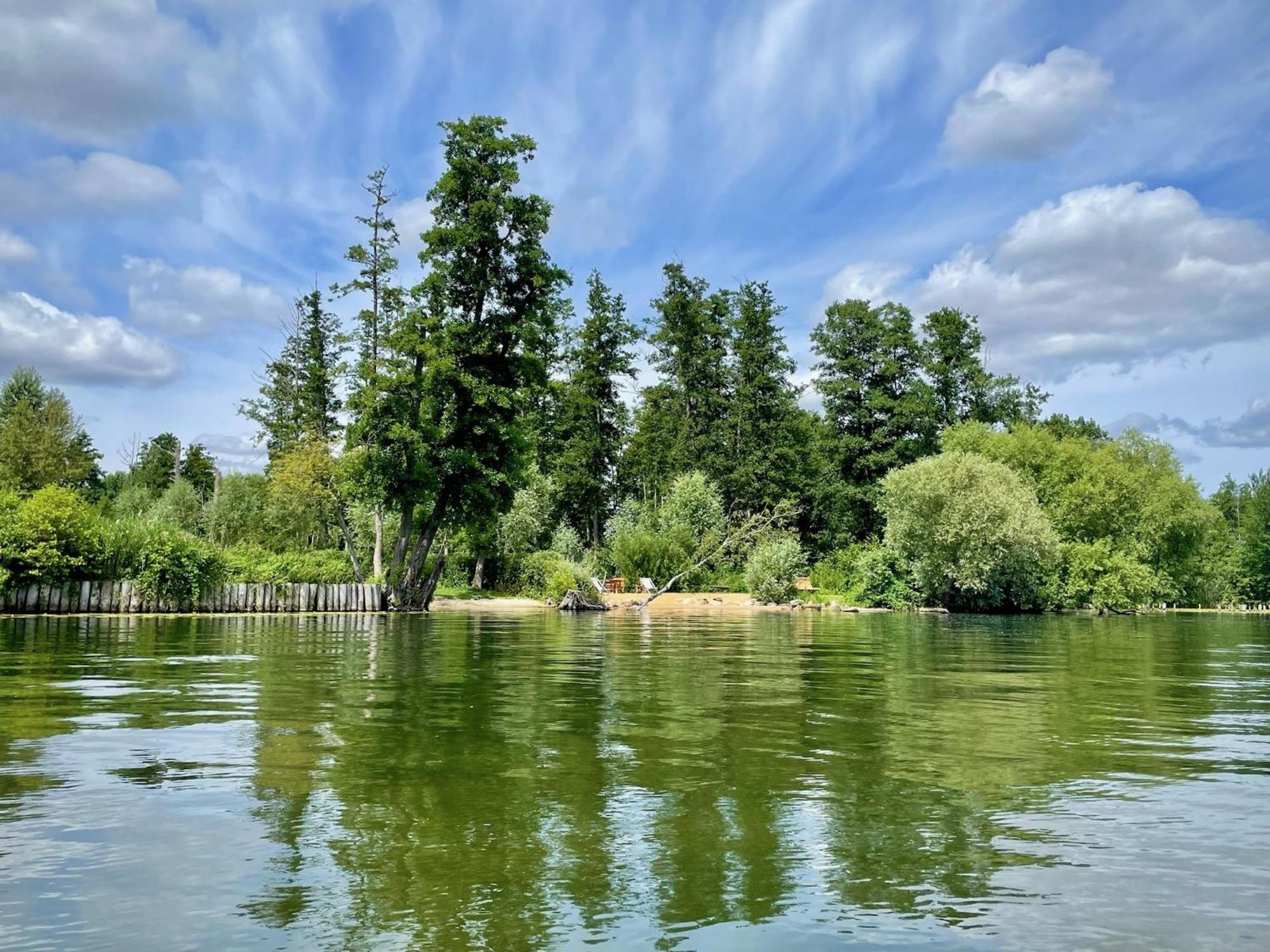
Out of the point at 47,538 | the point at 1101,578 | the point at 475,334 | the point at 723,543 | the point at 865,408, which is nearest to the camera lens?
the point at 47,538

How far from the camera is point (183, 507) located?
5875 cm

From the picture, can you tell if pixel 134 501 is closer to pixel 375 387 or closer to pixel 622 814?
pixel 375 387

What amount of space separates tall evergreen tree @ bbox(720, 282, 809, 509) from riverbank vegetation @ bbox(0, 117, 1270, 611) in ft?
0.74

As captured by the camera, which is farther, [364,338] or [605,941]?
[364,338]

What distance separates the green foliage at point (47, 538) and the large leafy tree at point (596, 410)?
4716cm

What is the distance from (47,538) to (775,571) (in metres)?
34.0

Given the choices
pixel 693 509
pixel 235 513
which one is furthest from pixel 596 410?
pixel 235 513

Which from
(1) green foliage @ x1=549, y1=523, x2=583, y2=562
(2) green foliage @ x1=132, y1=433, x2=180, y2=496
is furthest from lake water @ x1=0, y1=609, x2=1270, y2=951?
(2) green foliage @ x1=132, y1=433, x2=180, y2=496

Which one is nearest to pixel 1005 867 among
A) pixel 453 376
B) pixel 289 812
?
pixel 289 812

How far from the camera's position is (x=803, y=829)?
5438 mm

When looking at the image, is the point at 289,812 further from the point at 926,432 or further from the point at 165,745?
the point at 926,432

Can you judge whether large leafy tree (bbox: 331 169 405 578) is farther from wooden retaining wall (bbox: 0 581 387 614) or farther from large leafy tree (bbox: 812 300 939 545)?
large leafy tree (bbox: 812 300 939 545)

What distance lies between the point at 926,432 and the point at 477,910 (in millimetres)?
70252

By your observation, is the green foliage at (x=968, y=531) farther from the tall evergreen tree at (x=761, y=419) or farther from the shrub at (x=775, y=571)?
the tall evergreen tree at (x=761, y=419)
